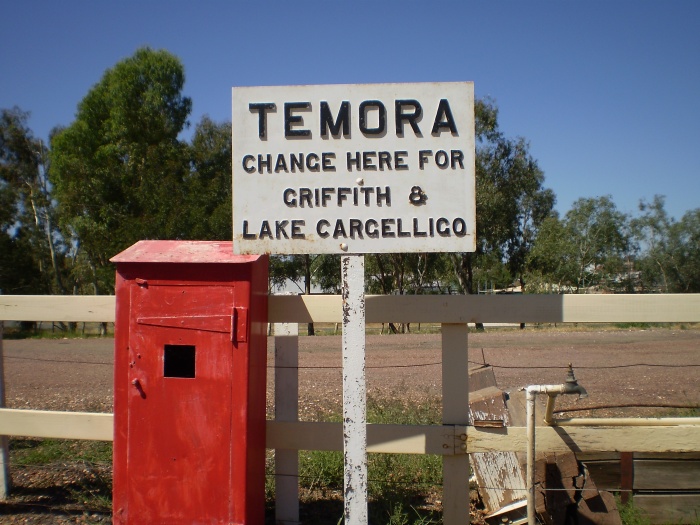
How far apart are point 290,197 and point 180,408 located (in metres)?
1.28

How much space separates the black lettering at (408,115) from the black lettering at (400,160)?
0.30ft

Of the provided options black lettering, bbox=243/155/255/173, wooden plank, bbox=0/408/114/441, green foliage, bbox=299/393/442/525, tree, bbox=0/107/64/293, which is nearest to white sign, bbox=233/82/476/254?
black lettering, bbox=243/155/255/173

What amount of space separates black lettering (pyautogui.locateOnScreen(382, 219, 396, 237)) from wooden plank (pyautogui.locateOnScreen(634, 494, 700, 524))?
232 centimetres

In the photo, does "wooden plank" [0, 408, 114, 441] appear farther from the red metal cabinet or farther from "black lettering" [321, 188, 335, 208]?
"black lettering" [321, 188, 335, 208]

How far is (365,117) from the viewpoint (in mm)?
3074

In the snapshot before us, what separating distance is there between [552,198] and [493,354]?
41.6 meters

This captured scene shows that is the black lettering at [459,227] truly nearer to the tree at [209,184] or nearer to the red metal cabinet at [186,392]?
the red metal cabinet at [186,392]

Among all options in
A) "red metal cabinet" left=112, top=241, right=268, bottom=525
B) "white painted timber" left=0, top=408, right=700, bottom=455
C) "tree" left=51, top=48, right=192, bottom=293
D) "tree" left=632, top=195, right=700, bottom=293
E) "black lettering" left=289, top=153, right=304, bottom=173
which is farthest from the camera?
"tree" left=632, top=195, right=700, bottom=293

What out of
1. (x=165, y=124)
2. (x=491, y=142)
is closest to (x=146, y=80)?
(x=165, y=124)

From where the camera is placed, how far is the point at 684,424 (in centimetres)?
346

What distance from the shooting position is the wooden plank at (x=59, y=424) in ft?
12.5

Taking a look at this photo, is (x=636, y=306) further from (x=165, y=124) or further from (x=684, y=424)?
(x=165, y=124)

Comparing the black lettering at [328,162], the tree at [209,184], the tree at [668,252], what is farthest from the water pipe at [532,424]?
the tree at [668,252]

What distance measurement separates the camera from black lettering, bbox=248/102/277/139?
3.12 metres
